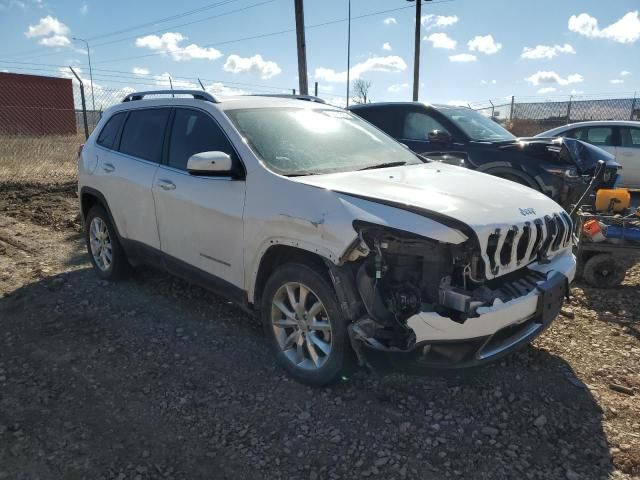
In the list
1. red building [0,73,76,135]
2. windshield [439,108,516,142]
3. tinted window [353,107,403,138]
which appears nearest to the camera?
windshield [439,108,516,142]

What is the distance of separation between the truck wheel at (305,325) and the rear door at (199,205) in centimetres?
38

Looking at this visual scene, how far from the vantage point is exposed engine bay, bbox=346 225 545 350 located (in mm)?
2666

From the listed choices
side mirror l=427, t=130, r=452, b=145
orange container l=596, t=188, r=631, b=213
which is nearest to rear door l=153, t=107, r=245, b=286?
side mirror l=427, t=130, r=452, b=145

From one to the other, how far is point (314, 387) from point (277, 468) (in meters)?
0.70

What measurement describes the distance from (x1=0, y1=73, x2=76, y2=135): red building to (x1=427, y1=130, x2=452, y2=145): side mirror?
24.1 meters

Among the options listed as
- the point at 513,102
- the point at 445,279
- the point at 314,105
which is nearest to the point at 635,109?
the point at 513,102

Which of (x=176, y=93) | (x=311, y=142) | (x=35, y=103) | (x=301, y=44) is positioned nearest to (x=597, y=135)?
(x=301, y=44)

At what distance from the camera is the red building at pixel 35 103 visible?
26.5 m

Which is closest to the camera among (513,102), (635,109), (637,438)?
(637,438)

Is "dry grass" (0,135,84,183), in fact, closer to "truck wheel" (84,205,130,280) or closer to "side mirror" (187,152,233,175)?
"truck wheel" (84,205,130,280)

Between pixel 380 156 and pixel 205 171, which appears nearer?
pixel 205 171

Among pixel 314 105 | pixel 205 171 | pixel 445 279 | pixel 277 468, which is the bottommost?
pixel 277 468

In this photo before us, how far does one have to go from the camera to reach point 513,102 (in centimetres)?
2334

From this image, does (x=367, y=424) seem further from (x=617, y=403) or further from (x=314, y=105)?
(x=314, y=105)
